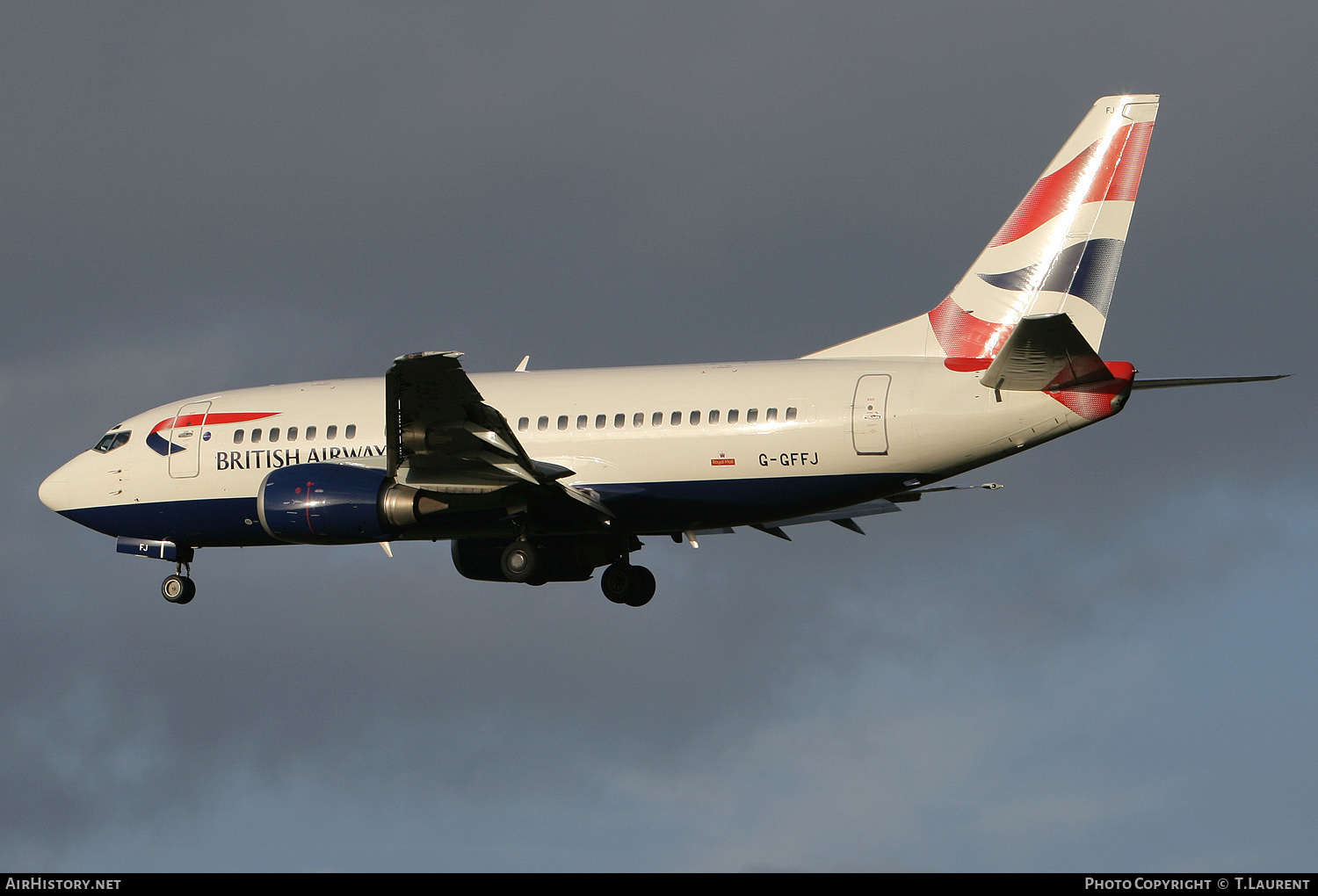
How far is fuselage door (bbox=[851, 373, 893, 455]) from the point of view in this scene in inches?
1224

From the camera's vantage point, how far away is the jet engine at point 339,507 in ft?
105

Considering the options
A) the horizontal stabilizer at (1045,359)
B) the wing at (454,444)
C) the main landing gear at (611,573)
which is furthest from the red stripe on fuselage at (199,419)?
the horizontal stabilizer at (1045,359)

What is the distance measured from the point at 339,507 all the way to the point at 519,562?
12.4 feet

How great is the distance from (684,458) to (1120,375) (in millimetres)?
7745

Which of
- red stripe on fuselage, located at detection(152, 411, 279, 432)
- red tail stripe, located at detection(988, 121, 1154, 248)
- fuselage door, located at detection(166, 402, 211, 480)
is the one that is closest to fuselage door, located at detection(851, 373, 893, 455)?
red tail stripe, located at detection(988, 121, 1154, 248)

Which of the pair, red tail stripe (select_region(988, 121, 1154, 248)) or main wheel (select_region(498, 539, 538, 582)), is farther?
main wheel (select_region(498, 539, 538, 582))

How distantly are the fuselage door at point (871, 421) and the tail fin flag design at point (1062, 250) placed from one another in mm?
1941

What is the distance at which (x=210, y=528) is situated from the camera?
36125 millimetres

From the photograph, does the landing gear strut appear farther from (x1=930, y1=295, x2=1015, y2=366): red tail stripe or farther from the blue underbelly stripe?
(x1=930, y1=295, x2=1015, y2=366): red tail stripe

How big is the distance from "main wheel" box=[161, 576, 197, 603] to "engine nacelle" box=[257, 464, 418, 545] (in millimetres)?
5598
